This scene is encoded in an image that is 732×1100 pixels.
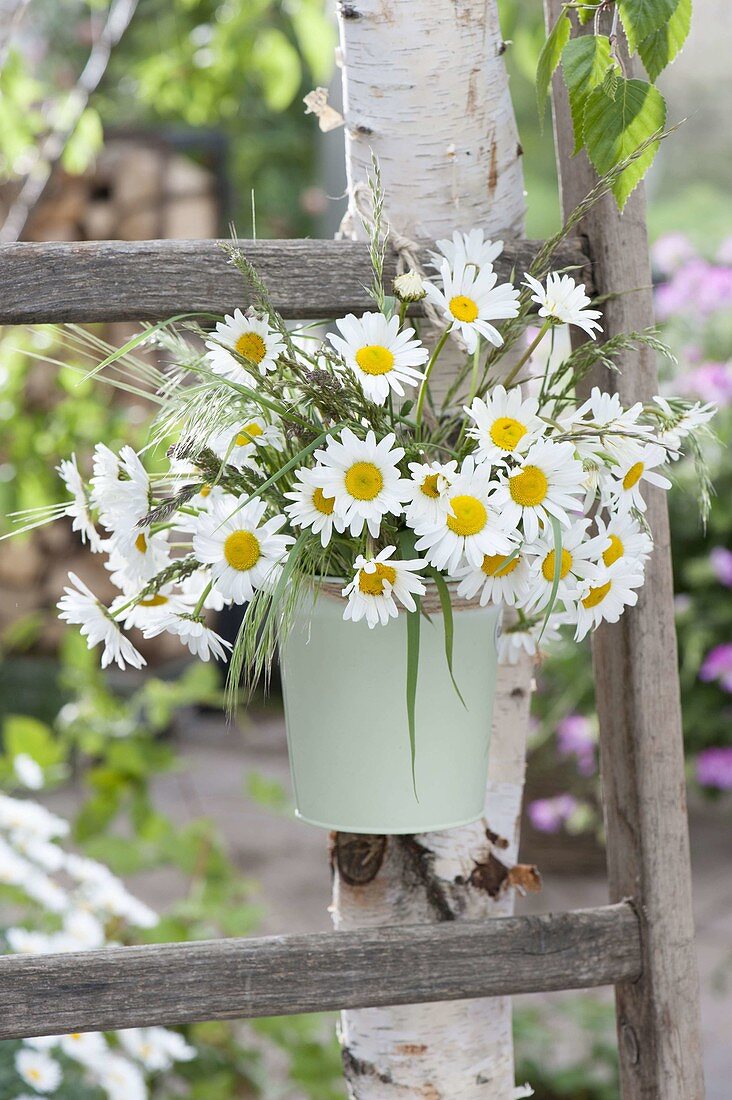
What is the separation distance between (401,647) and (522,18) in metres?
1.29

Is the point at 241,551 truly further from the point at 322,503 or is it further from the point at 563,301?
the point at 563,301

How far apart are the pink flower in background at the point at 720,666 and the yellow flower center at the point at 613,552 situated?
60.8 inches

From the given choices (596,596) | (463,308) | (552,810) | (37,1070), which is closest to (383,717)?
(596,596)

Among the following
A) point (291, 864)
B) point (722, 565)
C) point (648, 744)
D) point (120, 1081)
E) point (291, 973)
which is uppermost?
point (722, 565)

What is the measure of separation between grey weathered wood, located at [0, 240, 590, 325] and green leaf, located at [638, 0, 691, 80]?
16cm

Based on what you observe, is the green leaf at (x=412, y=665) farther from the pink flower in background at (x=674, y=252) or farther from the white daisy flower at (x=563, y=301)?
the pink flower in background at (x=674, y=252)

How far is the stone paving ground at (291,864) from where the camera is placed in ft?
7.13

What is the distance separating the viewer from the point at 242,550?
2.35 ft

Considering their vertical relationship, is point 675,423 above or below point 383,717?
above

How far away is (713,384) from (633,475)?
5.33 ft

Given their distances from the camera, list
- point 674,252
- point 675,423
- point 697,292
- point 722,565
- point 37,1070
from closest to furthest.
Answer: point 675,423 → point 37,1070 → point 722,565 → point 697,292 → point 674,252

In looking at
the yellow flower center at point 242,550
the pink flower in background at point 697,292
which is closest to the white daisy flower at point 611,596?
the yellow flower center at point 242,550

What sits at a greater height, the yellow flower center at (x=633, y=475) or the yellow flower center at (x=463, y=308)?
the yellow flower center at (x=463, y=308)

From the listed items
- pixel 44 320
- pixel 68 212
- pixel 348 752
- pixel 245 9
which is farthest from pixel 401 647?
pixel 68 212
